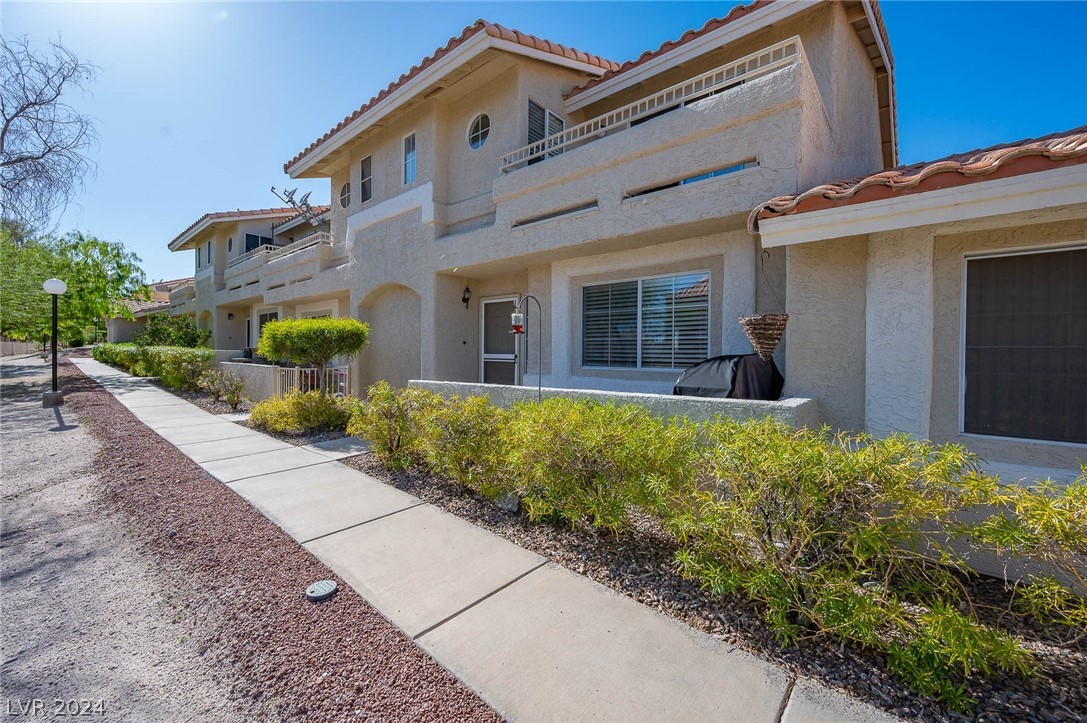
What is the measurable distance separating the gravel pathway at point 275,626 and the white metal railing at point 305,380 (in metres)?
5.08

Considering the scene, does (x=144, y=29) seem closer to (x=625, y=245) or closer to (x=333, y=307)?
(x=333, y=307)

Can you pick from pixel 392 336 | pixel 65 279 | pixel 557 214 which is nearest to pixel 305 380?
pixel 392 336

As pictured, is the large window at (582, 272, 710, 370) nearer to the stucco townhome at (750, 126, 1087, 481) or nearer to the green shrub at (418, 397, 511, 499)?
the stucco townhome at (750, 126, 1087, 481)

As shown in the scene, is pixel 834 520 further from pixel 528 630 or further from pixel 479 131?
pixel 479 131

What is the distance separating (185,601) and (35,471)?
5.48 meters

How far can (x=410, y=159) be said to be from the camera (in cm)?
1107

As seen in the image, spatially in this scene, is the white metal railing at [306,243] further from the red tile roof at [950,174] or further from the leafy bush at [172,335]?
the red tile roof at [950,174]

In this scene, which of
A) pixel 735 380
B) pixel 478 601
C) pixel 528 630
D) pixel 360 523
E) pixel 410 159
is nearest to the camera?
pixel 528 630

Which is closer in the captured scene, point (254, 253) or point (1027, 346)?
point (1027, 346)

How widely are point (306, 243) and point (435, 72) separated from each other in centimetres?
908

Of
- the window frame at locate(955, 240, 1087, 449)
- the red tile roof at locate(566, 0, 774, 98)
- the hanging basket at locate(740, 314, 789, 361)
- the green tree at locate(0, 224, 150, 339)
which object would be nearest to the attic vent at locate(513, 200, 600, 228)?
the red tile roof at locate(566, 0, 774, 98)

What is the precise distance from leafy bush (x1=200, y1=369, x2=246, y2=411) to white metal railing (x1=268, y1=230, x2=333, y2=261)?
15.5 ft

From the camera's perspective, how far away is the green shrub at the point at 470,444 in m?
4.86

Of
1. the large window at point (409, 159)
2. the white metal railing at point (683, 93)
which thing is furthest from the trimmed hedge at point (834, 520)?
the large window at point (409, 159)
